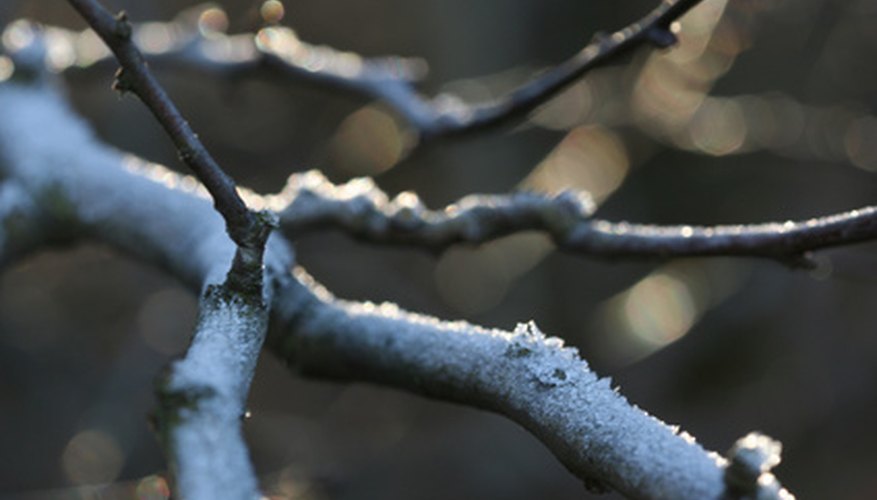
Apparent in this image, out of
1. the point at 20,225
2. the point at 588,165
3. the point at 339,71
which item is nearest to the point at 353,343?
the point at 20,225

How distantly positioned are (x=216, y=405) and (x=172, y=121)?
29 centimetres

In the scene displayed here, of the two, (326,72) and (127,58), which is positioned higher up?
(326,72)

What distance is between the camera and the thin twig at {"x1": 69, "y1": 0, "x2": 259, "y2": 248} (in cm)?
87

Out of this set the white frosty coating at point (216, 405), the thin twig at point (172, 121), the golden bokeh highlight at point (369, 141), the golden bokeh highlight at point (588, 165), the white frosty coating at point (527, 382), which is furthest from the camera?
the golden bokeh highlight at point (369, 141)

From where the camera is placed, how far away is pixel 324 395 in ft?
15.2

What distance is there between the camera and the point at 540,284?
13.6 ft

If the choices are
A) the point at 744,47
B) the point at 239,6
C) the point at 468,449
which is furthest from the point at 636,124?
the point at 239,6

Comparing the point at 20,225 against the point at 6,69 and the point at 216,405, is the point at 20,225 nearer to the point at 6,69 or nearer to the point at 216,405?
the point at 6,69

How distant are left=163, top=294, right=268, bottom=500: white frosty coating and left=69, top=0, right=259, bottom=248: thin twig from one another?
80mm

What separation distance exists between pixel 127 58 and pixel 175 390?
14.1 inches

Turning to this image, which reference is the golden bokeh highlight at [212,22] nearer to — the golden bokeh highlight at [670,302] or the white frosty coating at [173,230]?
the white frosty coating at [173,230]

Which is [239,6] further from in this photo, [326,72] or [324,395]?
[326,72]

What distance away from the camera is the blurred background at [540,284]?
334 cm

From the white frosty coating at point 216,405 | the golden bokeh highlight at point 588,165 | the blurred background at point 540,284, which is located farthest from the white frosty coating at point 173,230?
the golden bokeh highlight at point 588,165
